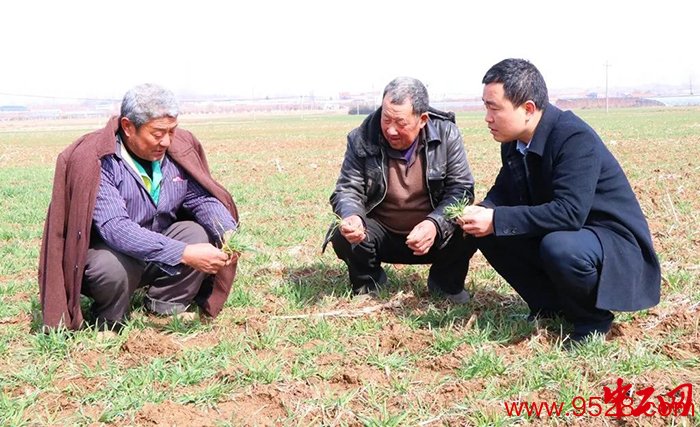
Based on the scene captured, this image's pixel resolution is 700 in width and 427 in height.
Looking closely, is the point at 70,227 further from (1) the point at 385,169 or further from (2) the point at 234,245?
(1) the point at 385,169

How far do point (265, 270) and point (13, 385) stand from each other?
260cm

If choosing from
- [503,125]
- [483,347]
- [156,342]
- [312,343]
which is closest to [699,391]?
[483,347]

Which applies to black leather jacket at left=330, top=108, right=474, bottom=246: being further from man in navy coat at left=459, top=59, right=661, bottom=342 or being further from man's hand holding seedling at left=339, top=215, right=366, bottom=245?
man in navy coat at left=459, top=59, right=661, bottom=342

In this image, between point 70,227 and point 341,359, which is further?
point 70,227

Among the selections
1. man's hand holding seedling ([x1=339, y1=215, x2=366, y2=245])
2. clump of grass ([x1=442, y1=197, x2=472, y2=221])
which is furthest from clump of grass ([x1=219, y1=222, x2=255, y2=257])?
clump of grass ([x1=442, y1=197, x2=472, y2=221])

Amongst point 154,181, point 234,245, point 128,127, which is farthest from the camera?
point 154,181

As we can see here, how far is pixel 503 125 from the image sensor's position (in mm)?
4020

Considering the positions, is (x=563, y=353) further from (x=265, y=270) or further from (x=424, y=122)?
(x=265, y=270)

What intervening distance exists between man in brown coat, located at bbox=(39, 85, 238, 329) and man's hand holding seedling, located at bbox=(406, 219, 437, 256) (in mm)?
1170

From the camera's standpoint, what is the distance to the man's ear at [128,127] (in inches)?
165

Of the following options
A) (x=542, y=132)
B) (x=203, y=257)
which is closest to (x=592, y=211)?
(x=542, y=132)

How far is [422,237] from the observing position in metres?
4.54

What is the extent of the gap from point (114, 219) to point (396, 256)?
210 cm

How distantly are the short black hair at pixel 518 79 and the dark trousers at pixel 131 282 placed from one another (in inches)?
86.8
